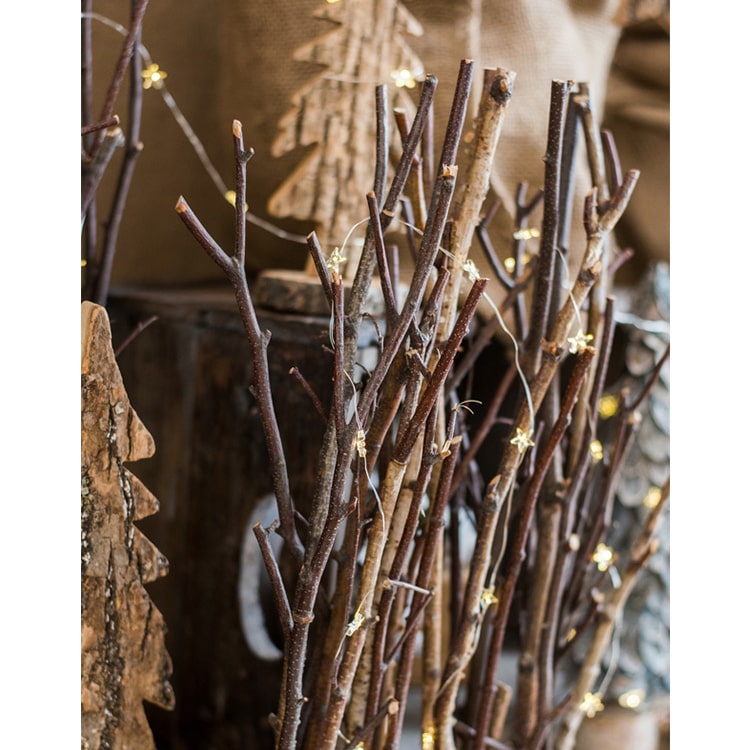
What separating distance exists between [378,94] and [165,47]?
32 cm

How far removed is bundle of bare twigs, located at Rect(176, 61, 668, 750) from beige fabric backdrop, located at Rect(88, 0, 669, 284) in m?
0.10

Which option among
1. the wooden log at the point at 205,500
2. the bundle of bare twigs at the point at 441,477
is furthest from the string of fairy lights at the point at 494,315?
the wooden log at the point at 205,500

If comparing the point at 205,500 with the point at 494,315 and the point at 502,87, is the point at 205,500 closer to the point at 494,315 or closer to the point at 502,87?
the point at 494,315

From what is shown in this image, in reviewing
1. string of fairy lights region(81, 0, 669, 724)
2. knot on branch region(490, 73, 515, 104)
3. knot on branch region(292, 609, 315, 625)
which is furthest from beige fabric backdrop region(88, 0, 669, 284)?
knot on branch region(292, 609, 315, 625)

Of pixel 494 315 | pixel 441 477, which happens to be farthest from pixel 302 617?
pixel 494 315

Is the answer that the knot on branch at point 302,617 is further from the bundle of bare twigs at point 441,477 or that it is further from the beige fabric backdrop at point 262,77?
the beige fabric backdrop at point 262,77

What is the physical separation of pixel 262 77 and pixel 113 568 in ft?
1.44

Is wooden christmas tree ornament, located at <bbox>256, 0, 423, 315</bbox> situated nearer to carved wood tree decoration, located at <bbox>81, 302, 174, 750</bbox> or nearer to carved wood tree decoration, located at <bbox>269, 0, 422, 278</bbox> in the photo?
carved wood tree decoration, located at <bbox>269, 0, 422, 278</bbox>

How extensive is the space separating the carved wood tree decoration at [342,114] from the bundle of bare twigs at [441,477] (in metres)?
0.05
